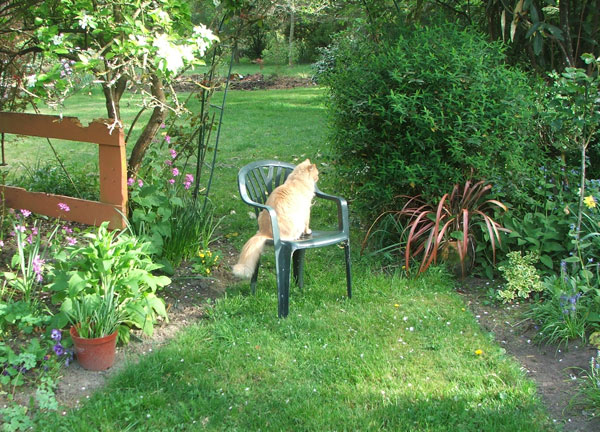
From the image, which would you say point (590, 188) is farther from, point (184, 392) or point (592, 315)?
point (184, 392)

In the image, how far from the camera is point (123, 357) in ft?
11.1

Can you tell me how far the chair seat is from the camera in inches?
149

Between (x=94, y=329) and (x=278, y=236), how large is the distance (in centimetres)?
127

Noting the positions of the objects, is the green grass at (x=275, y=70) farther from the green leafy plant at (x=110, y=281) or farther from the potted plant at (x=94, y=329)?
the potted plant at (x=94, y=329)

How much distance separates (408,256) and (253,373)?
5.68ft

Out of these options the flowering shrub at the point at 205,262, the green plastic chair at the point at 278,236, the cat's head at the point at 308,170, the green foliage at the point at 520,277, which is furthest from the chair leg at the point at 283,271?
the green foliage at the point at 520,277

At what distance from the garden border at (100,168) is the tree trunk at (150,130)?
0.67m

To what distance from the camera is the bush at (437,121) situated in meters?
4.58

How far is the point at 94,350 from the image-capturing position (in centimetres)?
319

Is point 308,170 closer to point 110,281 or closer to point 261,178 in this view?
point 261,178

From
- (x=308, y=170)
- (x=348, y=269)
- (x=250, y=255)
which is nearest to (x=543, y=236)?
(x=348, y=269)

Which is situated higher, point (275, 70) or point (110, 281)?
point (275, 70)

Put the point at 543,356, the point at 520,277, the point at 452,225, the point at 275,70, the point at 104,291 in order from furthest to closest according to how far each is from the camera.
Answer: the point at 275,70
the point at 452,225
the point at 520,277
the point at 543,356
the point at 104,291

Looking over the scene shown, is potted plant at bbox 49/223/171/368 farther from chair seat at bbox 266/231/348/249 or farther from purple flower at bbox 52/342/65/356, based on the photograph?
chair seat at bbox 266/231/348/249
